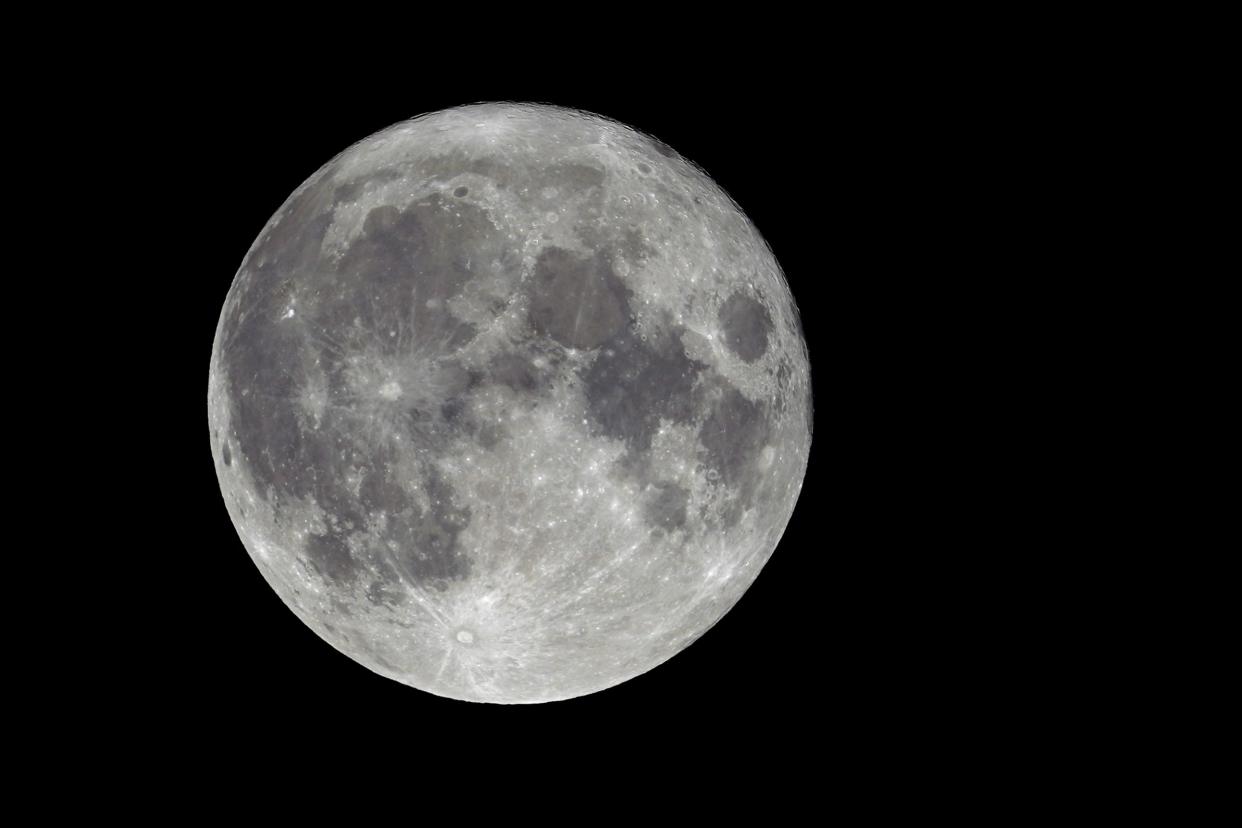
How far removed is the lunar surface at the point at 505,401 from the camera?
13.6 feet

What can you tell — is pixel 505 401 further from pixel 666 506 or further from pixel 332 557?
pixel 332 557

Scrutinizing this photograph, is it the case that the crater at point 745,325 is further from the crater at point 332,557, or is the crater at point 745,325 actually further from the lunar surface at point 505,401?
the crater at point 332,557

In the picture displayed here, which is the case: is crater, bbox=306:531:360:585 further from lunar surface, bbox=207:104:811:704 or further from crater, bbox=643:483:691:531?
crater, bbox=643:483:691:531

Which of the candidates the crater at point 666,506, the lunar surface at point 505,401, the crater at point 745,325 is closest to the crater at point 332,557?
the lunar surface at point 505,401

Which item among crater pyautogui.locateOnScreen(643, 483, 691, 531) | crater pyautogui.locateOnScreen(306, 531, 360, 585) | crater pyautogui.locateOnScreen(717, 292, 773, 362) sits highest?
crater pyautogui.locateOnScreen(717, 292, 773, 362)

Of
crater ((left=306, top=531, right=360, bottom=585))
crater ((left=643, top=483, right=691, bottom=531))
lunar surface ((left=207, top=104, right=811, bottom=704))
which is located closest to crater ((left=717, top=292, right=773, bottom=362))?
lunar surface ((left=207, top=104, right=811, bottom=704))

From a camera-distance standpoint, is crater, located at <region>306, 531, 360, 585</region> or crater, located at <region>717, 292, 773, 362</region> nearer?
crater, located at <region>306, 531, 360, 585</region>

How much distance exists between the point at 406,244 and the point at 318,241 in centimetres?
49

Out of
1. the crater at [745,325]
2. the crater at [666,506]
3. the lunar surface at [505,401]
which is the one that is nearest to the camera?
Result: the lunar surface at [505,401]

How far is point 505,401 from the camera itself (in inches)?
162

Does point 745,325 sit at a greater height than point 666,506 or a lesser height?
greater

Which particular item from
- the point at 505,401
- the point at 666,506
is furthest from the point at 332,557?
the point at 666,506

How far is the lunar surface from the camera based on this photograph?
415 centimetres

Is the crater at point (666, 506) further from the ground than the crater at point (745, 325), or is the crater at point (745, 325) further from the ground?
the crater at point (745, 325)
